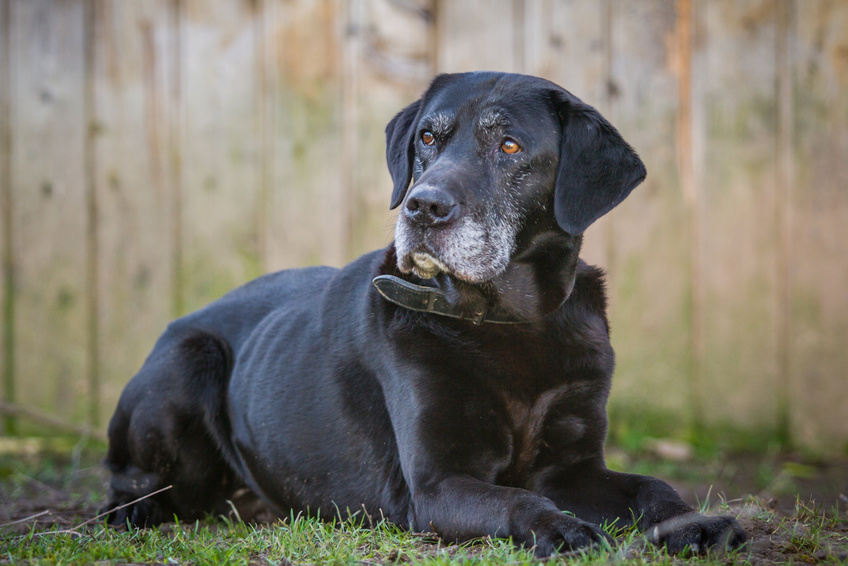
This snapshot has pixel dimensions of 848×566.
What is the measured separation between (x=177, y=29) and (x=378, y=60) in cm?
111

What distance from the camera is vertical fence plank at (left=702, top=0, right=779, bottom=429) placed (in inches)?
179

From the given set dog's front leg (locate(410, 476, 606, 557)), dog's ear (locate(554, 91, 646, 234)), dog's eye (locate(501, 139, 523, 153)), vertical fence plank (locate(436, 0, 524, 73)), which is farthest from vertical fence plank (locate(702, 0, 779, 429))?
dog's front leg (locate(410, 476, 606, 557))

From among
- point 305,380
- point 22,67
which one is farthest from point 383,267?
point 22,67

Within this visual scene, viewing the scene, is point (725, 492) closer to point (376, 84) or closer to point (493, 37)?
point (493, 37)

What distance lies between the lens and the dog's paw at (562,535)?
6.66ft

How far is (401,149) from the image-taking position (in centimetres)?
310

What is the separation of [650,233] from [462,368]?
96.1 inches

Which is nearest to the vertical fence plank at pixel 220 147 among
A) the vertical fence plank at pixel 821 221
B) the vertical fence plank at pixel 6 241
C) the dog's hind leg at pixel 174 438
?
the vertical fence plank at pixel 6 241

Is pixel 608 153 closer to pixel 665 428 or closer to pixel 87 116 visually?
pixel 665 428

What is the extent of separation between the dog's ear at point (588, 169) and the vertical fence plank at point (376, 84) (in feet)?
6.64

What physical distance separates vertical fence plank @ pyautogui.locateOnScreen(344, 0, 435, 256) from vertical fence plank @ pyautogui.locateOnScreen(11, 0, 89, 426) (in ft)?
4.83

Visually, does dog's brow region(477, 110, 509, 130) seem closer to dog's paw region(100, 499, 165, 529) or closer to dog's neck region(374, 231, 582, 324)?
dog's neck region(374, 231, 582, 324)

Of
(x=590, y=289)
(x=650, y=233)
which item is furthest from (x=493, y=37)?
(x=590, y=289)

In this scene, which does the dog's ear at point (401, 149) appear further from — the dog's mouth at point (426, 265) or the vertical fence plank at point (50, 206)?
the vertical fence plank at point (50, 206)
